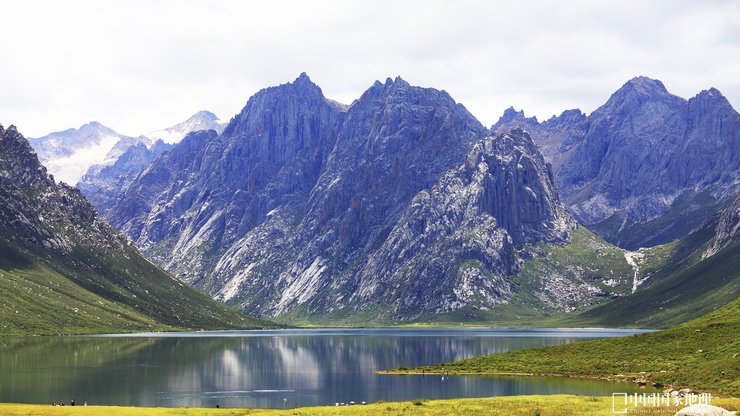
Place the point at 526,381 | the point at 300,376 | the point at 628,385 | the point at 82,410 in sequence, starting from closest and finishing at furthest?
the point at 82,410, the point at 628,385, the point at 526,381, the point at 300,376

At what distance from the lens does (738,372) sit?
129 meters

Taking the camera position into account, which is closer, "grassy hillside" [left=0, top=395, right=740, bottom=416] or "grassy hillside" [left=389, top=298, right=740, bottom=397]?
"grassy hillside" [left=0, top=395, right=740, bottom=416]

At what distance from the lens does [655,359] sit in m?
159

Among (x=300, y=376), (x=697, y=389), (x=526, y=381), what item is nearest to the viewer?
(x=697, y=389)

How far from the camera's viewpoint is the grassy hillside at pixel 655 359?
134225 mm

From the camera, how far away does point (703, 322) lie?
18738cm

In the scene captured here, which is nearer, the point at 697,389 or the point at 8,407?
the point at 8,407

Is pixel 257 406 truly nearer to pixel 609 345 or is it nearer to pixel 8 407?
pixel 8 407

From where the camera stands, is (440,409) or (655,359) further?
(655,359)

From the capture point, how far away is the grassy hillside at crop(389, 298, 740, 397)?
13423 centimetres

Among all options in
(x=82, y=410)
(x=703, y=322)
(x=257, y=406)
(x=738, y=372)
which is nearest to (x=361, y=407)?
(x=257, y=406)

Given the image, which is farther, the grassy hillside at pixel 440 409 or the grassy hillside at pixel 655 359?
the grassy hillside at pixel 655 359

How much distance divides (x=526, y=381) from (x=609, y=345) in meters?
41.9

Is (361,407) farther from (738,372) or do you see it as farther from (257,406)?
(738,372)
